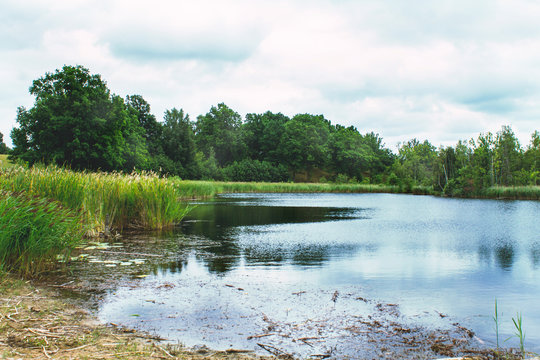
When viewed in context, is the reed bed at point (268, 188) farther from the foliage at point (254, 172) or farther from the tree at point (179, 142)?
the foliage at point (254, 172)

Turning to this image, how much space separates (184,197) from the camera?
37.1m

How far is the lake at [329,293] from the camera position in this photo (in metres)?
4.67

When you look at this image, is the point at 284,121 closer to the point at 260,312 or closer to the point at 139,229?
the point at 139,229

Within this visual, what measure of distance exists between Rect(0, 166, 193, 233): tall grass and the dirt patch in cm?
521

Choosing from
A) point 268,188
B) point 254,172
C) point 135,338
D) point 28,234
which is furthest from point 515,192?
point 254,172

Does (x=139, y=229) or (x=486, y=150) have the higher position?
(x=486, y=150)

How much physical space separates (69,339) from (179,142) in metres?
67.7

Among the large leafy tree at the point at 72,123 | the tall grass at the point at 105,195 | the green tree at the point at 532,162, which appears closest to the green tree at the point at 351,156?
the green tree at the point at 532,162

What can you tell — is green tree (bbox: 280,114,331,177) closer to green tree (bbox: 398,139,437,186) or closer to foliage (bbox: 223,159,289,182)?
foliage (bbox: 223,159,289,182)

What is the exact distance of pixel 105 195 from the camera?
43.1 ft

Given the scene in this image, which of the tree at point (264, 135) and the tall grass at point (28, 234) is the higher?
the tree at point (264, 135)

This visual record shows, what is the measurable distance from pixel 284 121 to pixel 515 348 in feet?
337

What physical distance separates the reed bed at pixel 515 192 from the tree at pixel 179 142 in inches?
1763

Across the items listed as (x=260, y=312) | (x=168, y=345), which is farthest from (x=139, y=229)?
(x=168, y=345)
